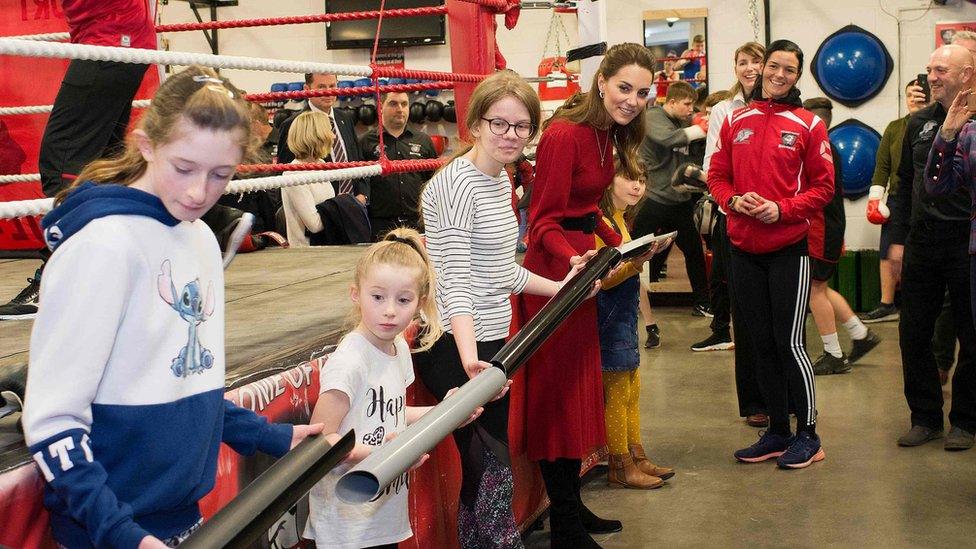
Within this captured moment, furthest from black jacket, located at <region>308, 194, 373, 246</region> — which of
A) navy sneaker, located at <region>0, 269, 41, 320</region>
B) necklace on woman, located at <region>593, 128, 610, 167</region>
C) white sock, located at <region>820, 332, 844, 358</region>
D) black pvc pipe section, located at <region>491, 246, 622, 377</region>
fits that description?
white sock, located at <region>820, 332, 844, 358</region>

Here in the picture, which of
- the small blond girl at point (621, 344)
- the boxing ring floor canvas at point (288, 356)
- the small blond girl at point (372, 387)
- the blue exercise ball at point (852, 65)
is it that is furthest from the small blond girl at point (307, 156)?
the blue exercise ball at point (852, 65)

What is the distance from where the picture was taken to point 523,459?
3115 millimetres

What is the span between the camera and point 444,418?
146 cm

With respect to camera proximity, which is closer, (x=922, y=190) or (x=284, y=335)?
(x=284, y=335)

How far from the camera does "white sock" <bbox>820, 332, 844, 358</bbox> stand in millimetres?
5199

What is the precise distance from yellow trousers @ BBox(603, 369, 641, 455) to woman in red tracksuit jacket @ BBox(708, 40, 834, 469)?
1.74ft

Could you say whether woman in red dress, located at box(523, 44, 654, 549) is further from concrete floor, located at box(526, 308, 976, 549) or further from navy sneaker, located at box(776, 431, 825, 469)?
navy sneaker, located at box(776, 431, 825, 469)

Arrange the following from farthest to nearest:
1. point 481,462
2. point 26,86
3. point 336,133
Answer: point 336,133 → point 26,86 → point 481,462

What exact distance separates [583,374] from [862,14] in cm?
629

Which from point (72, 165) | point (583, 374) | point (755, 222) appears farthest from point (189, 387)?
point (755, 222)

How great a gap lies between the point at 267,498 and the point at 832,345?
4.51m

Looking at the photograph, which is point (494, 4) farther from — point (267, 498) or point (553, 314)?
point (267, 498)

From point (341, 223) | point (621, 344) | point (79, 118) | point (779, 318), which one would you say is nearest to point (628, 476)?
point (621, 344)

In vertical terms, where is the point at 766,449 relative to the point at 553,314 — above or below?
below
